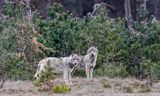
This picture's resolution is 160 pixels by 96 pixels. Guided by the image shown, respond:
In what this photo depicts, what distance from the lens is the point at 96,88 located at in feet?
56.3

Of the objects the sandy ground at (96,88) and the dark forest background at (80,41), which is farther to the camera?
the dark forest background at (80,41)

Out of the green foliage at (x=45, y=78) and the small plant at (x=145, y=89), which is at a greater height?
the green foliage at (x=45, y=78)

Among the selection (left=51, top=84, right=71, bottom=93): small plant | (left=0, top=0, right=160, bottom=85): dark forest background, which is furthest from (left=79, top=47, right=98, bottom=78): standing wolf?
(left=51, top=84, right=71, bottom=93): small plant

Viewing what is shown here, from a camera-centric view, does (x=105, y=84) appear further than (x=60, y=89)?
Yes

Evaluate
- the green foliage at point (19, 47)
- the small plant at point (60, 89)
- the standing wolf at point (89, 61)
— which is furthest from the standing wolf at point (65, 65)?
the green foliage at point (19, 47)

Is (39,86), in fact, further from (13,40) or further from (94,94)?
(13,40)

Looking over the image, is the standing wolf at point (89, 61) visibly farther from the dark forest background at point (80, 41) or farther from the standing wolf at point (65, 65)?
the standing wolf at point (65, 65)

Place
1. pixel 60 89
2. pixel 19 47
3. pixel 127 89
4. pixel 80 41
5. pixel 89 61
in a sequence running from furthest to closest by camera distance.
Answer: pixel 80 41 < pixel 19 47 < pixel 89 61 < pixel 127 89 < pixel 60 89

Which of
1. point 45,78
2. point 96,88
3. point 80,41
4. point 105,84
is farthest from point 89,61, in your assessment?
point 45,78

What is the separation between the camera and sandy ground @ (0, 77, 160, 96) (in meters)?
15.8

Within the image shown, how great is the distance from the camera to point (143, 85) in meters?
17.5

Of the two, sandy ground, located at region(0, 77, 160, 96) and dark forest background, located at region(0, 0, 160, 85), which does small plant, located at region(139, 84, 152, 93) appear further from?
dark forest background, located at region(0, 0, 160, 85)

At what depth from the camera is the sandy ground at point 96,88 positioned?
15805 mm

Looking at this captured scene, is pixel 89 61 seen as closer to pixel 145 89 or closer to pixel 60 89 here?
pixel 145 89
